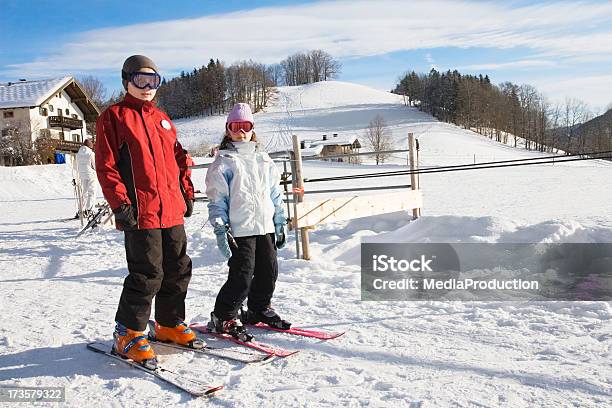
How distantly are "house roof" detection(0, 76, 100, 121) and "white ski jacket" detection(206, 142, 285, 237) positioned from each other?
39.9 m

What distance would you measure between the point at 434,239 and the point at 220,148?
3979mm

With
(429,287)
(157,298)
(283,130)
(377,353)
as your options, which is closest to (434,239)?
(429,287)

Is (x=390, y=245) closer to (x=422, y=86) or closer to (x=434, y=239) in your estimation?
(x=434, y=239)

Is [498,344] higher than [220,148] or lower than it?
lower

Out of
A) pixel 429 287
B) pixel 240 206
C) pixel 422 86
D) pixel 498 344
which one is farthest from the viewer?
pixel 422 86

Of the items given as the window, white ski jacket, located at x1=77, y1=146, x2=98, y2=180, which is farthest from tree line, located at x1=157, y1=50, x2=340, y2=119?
white ski jacket, located at x1=77, y1=146, x2=98, y2=180

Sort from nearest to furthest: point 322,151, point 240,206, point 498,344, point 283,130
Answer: point 498,344
point 240,206
point 322,151
point 283,130

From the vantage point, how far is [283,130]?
78.8 meters

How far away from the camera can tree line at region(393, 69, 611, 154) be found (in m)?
89.0

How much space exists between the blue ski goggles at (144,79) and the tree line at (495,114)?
88.0 meters

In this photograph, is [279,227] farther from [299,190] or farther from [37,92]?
[37,92]

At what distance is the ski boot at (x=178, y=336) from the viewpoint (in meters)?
3.60

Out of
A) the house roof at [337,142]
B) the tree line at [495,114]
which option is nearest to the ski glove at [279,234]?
the house roof at [337,142]

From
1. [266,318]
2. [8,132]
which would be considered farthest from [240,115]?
[8,132]
